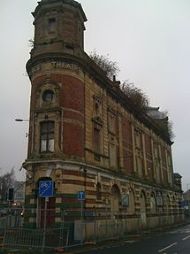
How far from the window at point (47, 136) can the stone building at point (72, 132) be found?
0.25 feet

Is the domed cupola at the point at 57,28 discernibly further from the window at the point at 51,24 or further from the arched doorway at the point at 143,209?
the arched doorway at the point at 143,209

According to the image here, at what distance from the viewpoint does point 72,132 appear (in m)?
29.2

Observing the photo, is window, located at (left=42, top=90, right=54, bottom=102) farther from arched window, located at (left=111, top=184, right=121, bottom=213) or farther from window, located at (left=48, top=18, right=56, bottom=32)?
arched window, located at (left=111, top=184, right=121, bottom=213)

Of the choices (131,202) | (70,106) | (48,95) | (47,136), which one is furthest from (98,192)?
(131,202)

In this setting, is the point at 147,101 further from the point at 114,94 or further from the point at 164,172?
the point at 114,94

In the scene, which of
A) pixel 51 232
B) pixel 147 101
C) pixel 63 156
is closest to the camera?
pixel 51 232

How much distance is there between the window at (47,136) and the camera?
95.5 ft

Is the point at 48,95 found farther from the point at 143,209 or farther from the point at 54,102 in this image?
the point at 143,209

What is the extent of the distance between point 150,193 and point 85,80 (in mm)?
21962

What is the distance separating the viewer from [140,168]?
46500 mm

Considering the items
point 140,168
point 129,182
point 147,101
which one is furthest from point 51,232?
point 147,101

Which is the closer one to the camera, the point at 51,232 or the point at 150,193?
the point at 51,232

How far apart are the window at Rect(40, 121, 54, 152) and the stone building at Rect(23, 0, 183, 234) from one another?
0.25ft

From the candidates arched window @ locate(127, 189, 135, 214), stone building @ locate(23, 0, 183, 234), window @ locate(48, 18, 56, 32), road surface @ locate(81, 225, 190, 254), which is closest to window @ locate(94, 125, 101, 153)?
stone building @ locate(23, 0, 183, 234)
